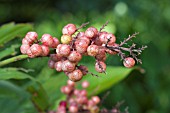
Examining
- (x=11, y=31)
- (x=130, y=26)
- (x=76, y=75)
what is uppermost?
(x=130, y=26)

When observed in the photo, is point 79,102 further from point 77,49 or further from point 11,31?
point 77,49

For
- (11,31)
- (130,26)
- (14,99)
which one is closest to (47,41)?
(11,31)

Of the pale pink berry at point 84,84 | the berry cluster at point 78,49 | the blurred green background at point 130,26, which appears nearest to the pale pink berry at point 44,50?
the berry cluster at point 78,49

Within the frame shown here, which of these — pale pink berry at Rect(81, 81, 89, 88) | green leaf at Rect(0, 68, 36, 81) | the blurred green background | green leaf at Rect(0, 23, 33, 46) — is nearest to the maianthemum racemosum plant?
green leaf at Rect(0, 68, 36, 81)

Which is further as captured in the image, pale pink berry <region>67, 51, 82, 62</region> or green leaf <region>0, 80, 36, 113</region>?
green leaf <region>0, 80, 36, 113</region>

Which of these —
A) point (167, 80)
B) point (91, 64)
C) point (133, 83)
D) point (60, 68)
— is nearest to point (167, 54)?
point (167, 80)

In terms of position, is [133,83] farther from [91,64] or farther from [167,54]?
[91,64]

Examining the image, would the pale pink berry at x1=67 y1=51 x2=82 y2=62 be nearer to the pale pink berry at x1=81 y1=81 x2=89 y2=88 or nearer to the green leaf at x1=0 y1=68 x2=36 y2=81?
the green leaf at x1=0 y1=68 x2=36 y2=81
